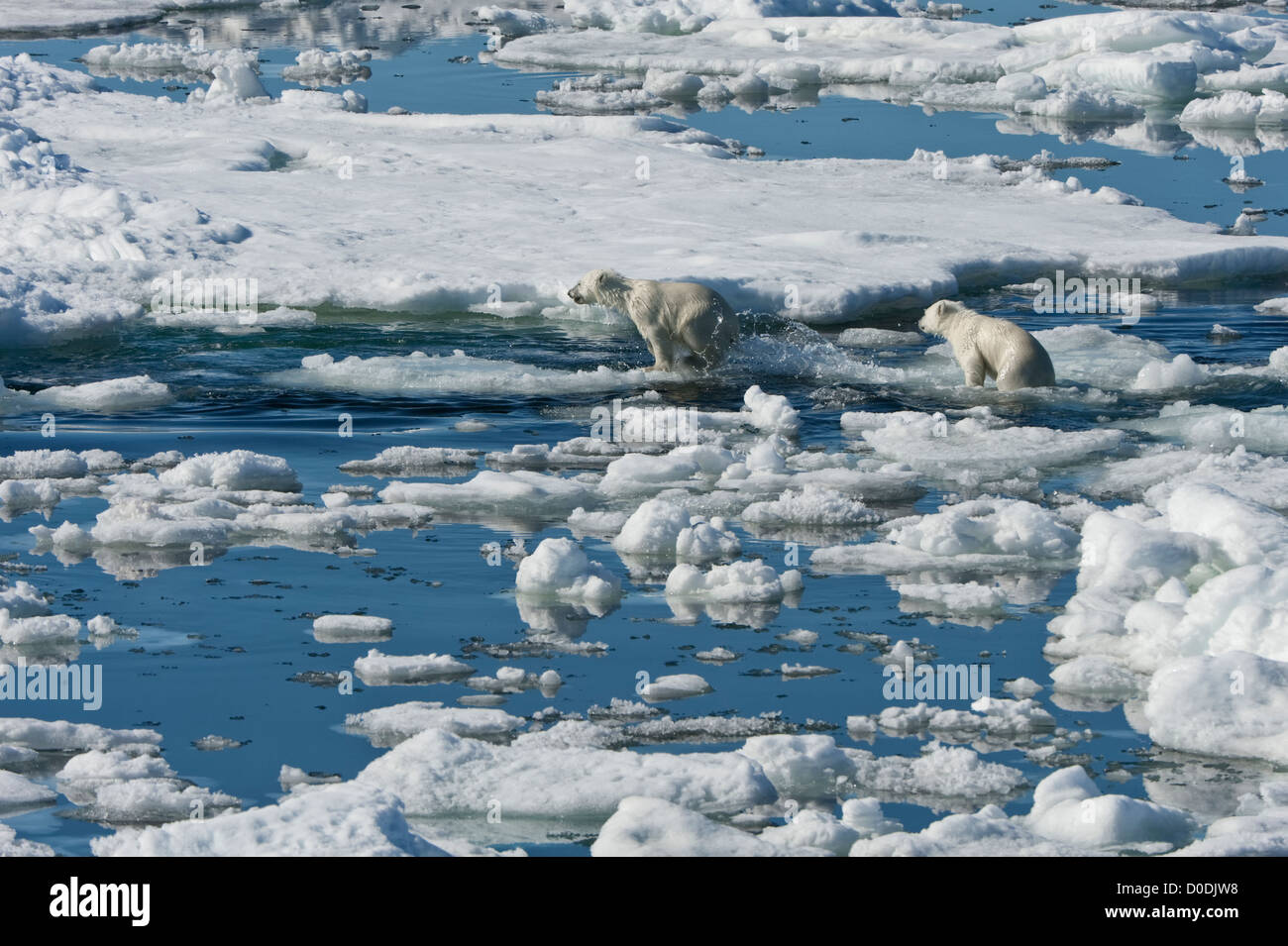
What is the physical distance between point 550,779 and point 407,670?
47.4 inches

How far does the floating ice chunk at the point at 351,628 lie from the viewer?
6988mm

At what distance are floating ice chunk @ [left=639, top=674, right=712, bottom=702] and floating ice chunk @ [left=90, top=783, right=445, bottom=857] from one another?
1502 mm

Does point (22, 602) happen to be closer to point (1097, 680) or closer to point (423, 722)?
point (423, 722)

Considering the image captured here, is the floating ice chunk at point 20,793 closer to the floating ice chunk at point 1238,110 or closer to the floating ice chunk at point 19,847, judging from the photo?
the floating ice chunk at point 19,847

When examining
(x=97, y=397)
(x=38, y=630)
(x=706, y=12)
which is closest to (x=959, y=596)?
Answer: (x=38, y=630)

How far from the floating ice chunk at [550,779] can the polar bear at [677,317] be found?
6036 mm

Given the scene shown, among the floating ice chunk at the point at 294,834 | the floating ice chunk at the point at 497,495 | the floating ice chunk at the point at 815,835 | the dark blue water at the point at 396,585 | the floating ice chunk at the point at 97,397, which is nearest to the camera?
the floating ice chunk at the point at 294,834

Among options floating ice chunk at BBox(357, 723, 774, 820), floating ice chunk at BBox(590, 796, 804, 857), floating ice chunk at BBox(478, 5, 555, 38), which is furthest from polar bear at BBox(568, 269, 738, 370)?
floating ice chunk at BBox(478, 5, 555, 38)

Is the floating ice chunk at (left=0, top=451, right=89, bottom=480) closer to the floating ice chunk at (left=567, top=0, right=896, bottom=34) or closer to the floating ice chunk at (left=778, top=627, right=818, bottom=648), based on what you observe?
the floating ice chunk at (left=778, top=627, right=818, bottom=648)

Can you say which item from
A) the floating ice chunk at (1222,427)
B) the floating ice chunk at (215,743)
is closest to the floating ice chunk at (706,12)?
the floating ice chunk at (1222,427)

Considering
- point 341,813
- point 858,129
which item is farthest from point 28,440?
point 858,129

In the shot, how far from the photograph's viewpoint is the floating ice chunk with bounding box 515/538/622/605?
7387mm

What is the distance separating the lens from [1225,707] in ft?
→ 19.4

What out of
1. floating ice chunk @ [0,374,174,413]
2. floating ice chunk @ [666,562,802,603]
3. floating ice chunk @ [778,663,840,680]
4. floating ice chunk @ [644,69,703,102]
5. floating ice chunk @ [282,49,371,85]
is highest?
floating ice chunk @ [282,49,371,85]
